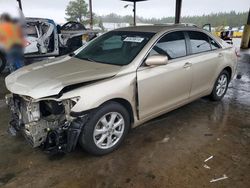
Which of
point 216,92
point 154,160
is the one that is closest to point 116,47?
point 154,160

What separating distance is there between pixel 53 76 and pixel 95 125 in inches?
28.7

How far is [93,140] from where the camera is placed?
2697 millimetres

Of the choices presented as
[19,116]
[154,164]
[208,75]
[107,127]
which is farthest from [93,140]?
[208,75]

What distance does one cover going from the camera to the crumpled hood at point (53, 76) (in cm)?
245

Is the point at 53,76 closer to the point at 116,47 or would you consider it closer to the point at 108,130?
the point at 108,130

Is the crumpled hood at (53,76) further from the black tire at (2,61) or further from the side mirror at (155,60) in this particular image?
the black tire at (2,61)

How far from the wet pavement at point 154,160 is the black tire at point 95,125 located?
12 cm

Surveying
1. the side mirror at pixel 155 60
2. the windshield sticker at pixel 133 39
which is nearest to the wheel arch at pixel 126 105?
the side mirror at pixel 155 60

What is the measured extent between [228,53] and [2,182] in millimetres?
4109

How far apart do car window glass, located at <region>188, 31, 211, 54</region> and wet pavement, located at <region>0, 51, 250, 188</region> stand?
1.14 metres

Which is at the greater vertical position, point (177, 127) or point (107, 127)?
point (107, 127)

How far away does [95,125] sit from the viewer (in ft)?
8.69

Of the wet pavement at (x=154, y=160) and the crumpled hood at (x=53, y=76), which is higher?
the crumpled hood at (x=53, y=76)

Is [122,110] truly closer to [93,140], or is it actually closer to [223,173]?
[93,140]
